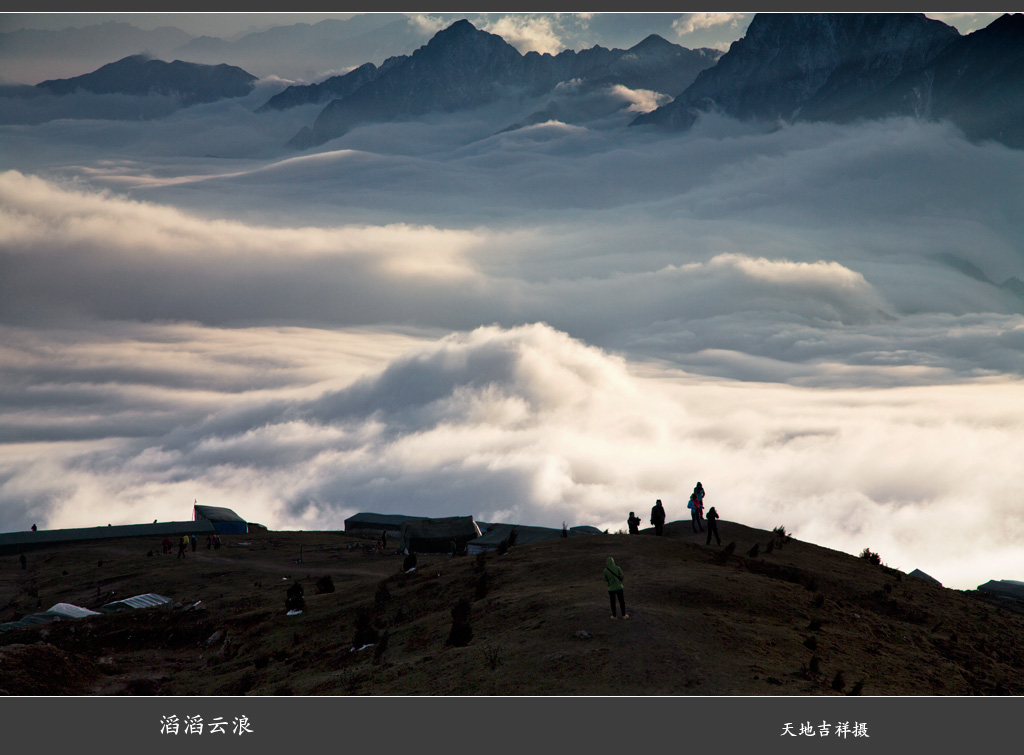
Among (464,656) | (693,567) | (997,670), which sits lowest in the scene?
(997,670)

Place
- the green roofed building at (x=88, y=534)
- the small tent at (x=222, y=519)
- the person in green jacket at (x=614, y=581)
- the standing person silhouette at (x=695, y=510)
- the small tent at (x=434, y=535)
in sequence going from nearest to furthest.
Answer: the person in green jacket at (x=614, y=581)
the standing person silhouette at (x=695, y=510)
the small tent at (x=434, y=535)
the green roofed building at (x=88, y=534)
the small tent at (x=222, y=519)

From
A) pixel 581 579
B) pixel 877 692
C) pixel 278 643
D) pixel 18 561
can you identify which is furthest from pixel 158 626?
pixel 18 561

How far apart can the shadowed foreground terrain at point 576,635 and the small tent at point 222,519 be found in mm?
55243

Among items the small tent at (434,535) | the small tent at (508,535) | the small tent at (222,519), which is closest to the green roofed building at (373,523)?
the small tent at (222,519)

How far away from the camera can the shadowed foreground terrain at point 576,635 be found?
70.3ft

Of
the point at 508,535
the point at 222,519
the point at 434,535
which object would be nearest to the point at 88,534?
the point at 222,519

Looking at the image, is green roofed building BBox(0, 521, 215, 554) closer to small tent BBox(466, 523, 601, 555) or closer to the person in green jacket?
small tent BBox(466, 523, 601, 555)

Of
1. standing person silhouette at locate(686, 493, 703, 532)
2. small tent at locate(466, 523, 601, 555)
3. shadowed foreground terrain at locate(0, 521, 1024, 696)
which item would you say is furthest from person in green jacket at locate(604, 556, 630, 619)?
small tent at locate(466, 523, 601, 555)

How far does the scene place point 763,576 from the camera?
33.3 m

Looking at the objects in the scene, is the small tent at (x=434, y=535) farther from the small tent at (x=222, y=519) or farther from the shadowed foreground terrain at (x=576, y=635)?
the small tent at (x=222, y=519)

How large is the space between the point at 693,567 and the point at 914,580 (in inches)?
686

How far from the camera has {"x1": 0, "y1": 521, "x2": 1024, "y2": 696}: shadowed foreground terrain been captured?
2142 centimetres

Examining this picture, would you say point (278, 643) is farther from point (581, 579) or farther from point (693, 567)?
point (693, 567)

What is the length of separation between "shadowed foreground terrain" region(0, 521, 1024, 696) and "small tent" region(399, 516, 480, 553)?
84.0 feet
